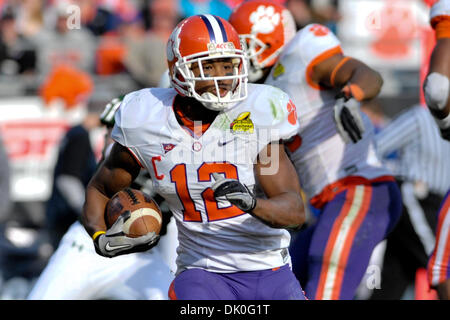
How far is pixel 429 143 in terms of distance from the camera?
607 cm

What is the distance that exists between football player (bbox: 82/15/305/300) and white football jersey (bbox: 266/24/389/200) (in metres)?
0.97

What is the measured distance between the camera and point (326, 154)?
4.66 m

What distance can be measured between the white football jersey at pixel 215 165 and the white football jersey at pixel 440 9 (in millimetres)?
992

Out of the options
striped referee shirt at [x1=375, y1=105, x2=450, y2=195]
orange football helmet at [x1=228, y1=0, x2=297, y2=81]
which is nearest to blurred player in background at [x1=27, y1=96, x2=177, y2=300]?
orange football helmet at [x1=228, y1=0, x2=297, y2=81]

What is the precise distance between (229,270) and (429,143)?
2923 mm

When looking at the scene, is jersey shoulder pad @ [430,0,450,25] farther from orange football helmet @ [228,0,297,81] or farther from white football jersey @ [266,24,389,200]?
orange football helmet @ [228,0,297,81]

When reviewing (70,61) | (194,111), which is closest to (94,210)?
(194,111)

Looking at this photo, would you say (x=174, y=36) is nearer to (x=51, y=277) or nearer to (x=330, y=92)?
(x=330, y=92)

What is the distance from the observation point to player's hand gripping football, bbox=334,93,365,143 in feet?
13.5

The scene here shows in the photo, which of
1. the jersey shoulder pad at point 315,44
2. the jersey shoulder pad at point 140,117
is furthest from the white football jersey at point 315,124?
the jersey shoulder pad at point 140,117

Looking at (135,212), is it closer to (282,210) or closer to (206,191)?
(206,191)

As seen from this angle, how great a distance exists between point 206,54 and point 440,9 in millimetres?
1258

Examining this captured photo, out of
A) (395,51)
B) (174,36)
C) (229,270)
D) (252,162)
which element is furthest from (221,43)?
(395,51)

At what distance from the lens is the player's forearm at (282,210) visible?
3.21 meters
